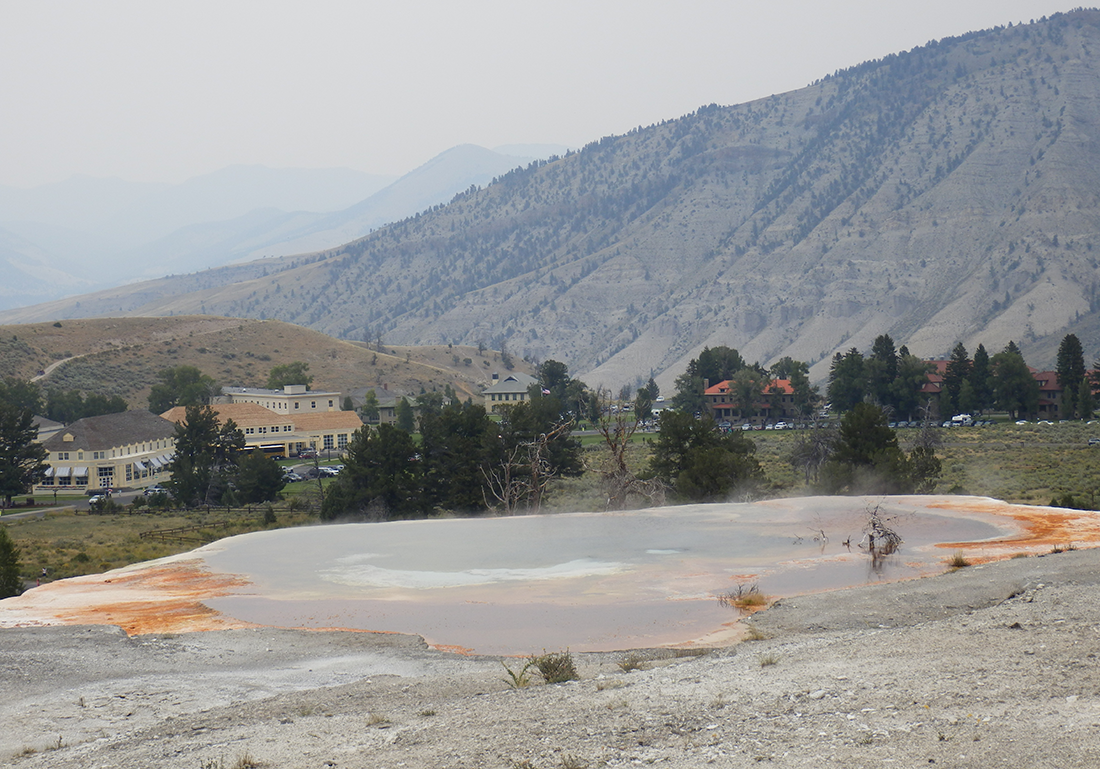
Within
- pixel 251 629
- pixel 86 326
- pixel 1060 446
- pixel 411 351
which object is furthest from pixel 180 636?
pixel 411 351

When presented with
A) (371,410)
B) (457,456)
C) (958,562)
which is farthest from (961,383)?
(958,562)

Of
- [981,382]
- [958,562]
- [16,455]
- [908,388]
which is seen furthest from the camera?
[981,382]

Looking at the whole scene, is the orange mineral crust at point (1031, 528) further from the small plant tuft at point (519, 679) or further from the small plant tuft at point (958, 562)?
the small plant tuft at point (519, 679)

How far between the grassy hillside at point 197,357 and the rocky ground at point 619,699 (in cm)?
11165

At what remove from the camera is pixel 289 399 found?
102m

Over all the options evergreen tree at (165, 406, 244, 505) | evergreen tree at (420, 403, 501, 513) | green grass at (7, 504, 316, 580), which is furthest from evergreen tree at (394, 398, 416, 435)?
evergreen tree at (420, 403, 501, 513)

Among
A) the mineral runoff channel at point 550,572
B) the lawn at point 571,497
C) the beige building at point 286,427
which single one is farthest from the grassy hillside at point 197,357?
the mineral runoff channel at point 550,572

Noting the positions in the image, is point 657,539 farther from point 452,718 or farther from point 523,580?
point 452,718

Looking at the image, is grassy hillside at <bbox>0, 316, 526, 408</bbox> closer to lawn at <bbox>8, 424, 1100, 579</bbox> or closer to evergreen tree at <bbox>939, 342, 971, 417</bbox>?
evergreen tree at <bbox>939, 342, 971, 417</bbox>

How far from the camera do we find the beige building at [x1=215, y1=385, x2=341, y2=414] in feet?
337

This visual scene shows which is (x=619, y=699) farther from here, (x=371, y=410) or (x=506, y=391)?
(x=506, y=391)

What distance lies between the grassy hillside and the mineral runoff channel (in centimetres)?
10272

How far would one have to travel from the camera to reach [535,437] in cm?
4294

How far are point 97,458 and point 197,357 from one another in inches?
2620
